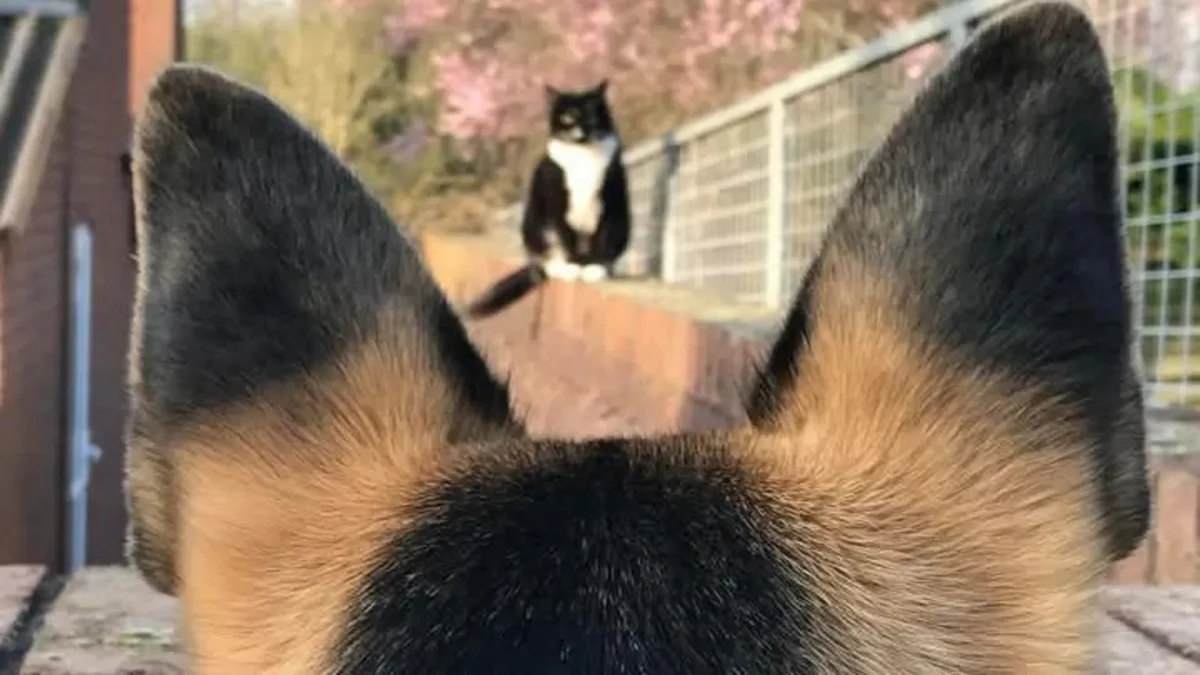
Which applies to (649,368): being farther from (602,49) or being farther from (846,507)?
(602,49)

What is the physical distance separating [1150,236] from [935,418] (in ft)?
11.1

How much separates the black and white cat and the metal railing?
0.36 metres

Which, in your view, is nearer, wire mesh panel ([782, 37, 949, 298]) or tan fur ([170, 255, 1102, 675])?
tan fur ([170, 255, 1102, 675])

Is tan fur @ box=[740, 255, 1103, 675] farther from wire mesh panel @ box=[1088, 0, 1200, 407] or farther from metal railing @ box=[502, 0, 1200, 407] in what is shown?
wire mesh panel @ box=[1088, 0, 1200, 407]

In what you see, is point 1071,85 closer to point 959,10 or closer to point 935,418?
point 935,418

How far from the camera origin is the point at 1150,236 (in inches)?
172

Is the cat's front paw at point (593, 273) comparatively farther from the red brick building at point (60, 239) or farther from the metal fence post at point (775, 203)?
the red brick building at point (60, 239)

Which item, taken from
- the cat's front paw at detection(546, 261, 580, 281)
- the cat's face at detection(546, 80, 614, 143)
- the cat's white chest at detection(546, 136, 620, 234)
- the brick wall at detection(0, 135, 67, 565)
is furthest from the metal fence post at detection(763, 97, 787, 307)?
the cat's face at detection(546, 80, 614, 143)

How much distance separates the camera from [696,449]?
1.21 m

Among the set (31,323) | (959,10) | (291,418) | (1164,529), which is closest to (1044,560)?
(291,418)

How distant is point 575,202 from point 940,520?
9.42 metres

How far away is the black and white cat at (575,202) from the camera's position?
9695 mm

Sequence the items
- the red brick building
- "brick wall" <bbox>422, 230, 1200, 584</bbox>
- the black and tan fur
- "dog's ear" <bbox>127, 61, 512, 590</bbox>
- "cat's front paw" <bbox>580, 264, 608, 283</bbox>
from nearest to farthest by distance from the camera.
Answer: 1. the black and tan fur
2. "dog's ear" <bbox>127, 61, 512, 590</bbox>
3. "brick wall" <bbox>422, 230, 1200, 584</bbox>
4. the red brick building
5. "cat's front paw" <bbox>580, 264, 608, 283</bbox>

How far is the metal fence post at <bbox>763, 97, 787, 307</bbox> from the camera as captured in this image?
686cm
